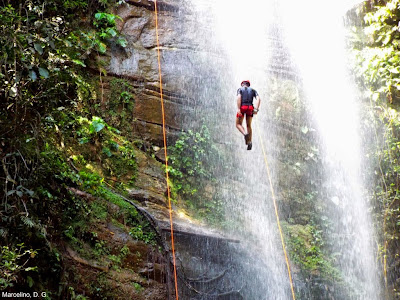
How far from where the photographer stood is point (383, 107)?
10.5 m

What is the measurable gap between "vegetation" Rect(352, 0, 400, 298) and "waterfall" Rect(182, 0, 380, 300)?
355mm

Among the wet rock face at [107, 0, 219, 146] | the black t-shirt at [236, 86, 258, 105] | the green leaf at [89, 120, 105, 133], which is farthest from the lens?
the wet rock face at [107, 0, 219, 146]

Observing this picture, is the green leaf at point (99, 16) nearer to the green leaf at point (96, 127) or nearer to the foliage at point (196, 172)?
the green leaf at point (96, 127)

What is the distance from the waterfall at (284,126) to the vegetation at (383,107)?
1.16 ft

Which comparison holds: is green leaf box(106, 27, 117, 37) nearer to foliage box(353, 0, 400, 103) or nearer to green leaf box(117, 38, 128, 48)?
green leaf box(117, 38, 128, 48)

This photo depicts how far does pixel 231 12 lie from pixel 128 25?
11.4 ft

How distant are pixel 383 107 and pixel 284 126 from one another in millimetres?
2771

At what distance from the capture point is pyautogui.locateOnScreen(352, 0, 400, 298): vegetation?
31.8 ft

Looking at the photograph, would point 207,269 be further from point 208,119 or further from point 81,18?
point 81,18

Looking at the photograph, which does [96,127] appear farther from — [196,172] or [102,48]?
[196,172]

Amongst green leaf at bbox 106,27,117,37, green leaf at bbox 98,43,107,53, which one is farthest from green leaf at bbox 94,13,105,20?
green leaf at bbox 98,43,107,53

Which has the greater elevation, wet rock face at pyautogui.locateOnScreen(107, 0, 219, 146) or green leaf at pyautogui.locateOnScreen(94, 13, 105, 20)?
green leaf at pyautogui.locateOnScreen(94, 13, 105, 20)

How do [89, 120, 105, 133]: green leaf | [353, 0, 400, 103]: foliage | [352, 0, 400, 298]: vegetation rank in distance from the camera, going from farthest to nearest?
[353, 0, 400, 103]: foliage, [352, 0, 400, 298]: vegetation, [89, 120, 105, 133]: green leaf

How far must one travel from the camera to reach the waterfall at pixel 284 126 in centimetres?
888
